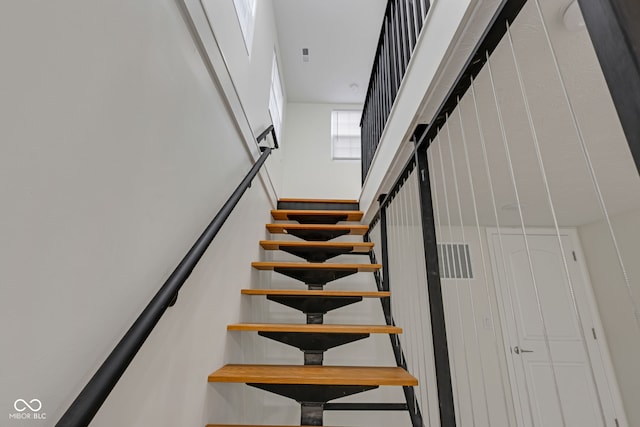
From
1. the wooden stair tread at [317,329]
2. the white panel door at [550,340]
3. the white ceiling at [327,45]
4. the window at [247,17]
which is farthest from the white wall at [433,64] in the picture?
the white ceiling at [327,45]

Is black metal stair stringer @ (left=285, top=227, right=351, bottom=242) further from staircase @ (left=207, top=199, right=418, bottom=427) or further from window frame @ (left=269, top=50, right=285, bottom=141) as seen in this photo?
window frame @ (left=269, top=50, right=285, bottom=141)

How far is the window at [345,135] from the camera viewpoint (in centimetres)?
516

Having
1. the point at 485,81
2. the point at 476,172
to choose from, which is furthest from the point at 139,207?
the point at 476,172

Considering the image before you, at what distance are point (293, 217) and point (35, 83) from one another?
285cm

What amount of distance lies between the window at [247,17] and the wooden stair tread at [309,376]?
6.89 feet

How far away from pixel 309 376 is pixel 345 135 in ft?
14.4

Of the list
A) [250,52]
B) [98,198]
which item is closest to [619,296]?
[250,52]

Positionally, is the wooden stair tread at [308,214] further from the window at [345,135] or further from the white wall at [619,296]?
the white wall at [619,296]

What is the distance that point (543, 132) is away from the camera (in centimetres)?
188

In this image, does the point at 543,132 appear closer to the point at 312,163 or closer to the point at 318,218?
the point at 318,218

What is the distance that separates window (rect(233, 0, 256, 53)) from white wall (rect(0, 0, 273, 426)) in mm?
1189

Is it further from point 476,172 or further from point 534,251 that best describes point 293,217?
point 534,251

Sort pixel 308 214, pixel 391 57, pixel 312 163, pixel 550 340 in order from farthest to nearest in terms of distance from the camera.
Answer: pixel 312 163
pixel 550 340
pixel 308 214
pixel 391 57

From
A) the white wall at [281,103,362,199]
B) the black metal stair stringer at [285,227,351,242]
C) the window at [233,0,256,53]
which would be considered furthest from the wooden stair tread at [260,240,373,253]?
the white wall at [281,103,362,199]
